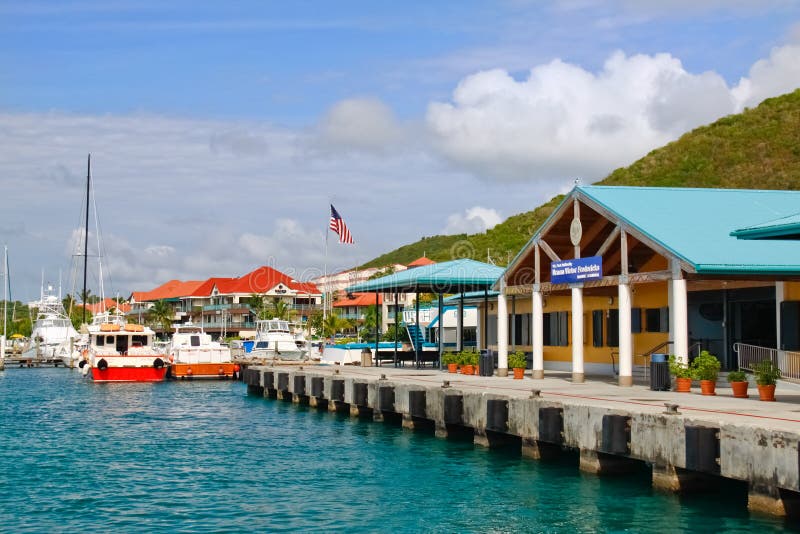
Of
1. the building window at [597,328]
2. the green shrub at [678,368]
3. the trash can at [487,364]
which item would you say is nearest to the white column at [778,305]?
the green shrub at [678,368]

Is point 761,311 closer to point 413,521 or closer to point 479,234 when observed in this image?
point 413,521

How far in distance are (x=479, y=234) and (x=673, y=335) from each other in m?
112

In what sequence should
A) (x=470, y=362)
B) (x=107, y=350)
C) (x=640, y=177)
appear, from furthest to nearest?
(x=640, y=177) < (x=107, y=350) < (x=470, y=362)

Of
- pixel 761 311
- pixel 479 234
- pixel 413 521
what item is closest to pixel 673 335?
pixel 761 311

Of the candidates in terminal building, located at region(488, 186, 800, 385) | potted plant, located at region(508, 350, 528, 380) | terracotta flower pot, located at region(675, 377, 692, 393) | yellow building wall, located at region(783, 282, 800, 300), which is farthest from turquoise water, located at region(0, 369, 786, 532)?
yellow building wall, located at region(783, 282, 800, 300)

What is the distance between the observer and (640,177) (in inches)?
4488

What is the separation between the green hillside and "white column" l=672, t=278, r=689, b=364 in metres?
70.4

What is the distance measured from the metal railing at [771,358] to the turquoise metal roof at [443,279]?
1444cm

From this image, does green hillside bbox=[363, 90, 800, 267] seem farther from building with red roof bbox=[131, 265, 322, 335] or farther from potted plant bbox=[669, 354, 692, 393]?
potted plant bbox=[669, 354, 692, 393]

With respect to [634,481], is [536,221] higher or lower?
higher

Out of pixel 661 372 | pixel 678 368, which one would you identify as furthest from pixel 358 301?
pixel 678 368

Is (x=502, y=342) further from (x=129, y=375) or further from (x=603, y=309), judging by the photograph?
(x=129, y=375)

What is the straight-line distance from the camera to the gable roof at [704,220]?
30.0 m

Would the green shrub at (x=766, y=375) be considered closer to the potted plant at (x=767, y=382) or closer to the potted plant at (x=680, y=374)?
the potted plant at (x=767, y=382)
